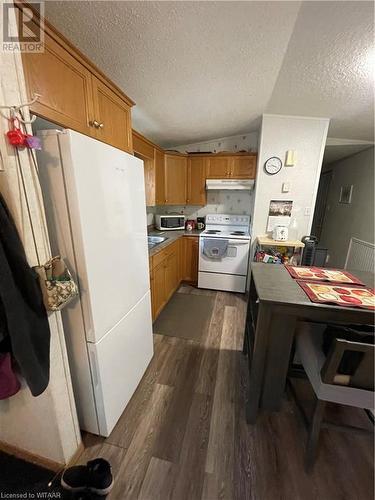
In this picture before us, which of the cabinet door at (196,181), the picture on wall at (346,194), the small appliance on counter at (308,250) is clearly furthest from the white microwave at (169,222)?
the picture on wall at (346,194)

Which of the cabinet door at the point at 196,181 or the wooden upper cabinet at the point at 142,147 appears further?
the cabinet door at the point at 196,181

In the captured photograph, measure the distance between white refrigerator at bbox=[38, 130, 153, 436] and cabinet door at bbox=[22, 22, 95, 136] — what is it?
7.6 inches

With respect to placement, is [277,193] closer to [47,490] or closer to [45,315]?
[45,315]

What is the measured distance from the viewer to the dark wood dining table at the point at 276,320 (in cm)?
107

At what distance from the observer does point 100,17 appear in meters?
1.06

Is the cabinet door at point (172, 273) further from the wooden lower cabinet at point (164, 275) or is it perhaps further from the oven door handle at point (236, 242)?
the oven door handle at point (236, 242)

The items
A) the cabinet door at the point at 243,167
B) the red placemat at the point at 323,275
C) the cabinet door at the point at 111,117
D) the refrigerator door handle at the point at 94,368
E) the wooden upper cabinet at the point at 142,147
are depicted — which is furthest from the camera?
the cabinet door at the point at 243,167

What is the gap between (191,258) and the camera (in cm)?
338

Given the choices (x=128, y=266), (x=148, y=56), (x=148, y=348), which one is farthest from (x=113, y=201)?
(x=148, y=348)

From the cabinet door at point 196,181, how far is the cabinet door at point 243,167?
0.46m

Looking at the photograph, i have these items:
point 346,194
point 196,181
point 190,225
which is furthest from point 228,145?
point 346,194

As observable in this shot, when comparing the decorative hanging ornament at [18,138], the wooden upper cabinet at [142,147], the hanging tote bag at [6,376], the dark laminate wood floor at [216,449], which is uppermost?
the wooden upper cabinet at [142,147]

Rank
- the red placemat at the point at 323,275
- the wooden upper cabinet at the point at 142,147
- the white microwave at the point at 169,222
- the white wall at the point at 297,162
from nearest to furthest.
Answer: the red placemat at the point at 323,275 < the wooden upper cabinet at the point at 142,147 < the white wall at the point at 297,162 < the white microwave at the point at 169,222

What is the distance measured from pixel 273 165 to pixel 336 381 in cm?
253
